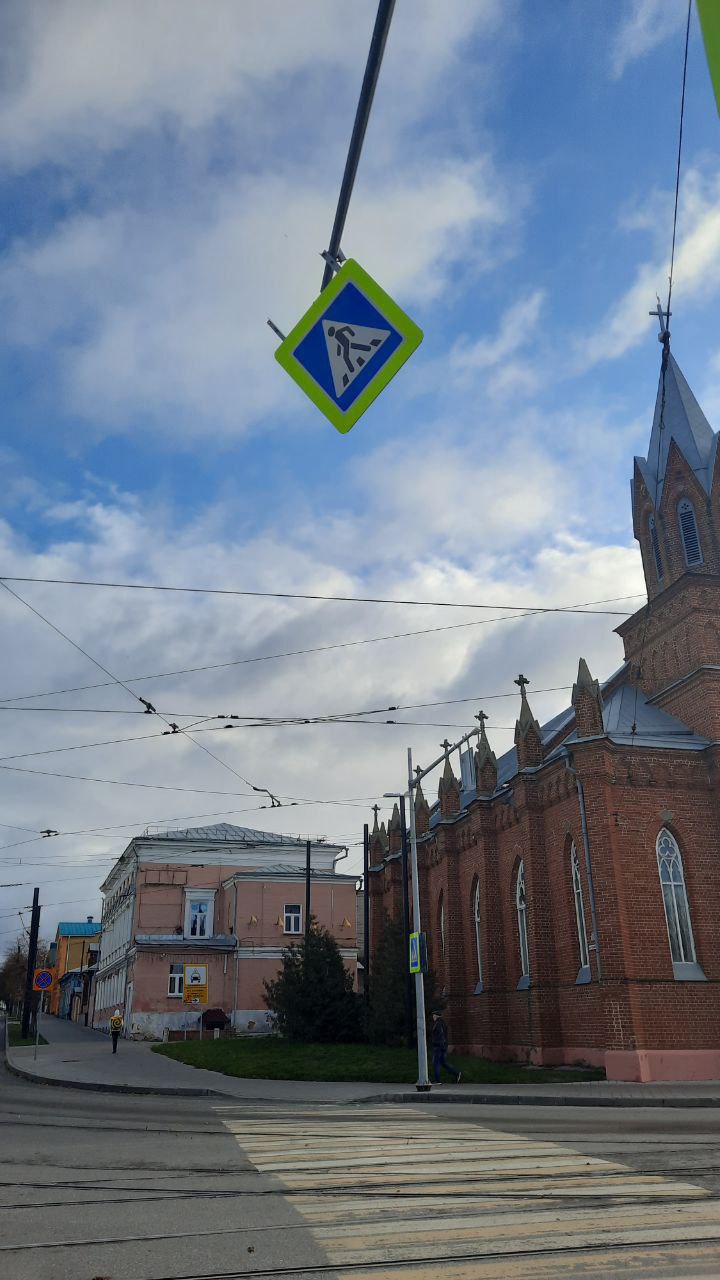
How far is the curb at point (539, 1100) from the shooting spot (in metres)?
16.9

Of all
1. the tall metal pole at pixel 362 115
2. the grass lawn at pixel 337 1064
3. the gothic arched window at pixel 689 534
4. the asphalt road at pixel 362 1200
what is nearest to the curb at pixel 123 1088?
the grass lawn at pixel 337 1064

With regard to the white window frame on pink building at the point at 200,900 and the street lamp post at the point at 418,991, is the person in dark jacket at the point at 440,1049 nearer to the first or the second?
the street lamp post at the point at 418,991

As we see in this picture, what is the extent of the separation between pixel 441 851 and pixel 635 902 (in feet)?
41.5

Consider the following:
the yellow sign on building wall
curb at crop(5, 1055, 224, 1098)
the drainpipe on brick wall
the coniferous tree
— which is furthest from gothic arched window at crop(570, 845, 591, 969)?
the yellow sign on building wall

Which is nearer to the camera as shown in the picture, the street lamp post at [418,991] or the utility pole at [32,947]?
the street lamp post at [418,991]

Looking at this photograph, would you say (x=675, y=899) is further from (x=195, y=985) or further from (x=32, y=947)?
(x=32, y=947)

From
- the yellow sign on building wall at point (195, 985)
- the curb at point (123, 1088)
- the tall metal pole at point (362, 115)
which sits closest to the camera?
the tall metal pole at point (362, 115)

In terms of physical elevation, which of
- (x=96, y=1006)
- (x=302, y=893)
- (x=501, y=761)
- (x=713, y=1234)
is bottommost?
(x=713, y=1234)

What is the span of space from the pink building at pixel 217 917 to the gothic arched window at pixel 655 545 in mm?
24252

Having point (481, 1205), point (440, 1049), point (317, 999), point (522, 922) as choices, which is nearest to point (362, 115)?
point (481, 1205)

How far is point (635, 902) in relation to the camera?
2362 cm

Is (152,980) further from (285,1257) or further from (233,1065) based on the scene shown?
(285,1257)

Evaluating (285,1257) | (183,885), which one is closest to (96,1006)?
(183,885)

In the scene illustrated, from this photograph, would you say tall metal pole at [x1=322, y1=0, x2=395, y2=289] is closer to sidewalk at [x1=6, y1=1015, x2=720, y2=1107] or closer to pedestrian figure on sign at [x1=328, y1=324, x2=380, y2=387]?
pedestrian figure on sign at [x1=328, y1=324, x2=380, y2=387]
